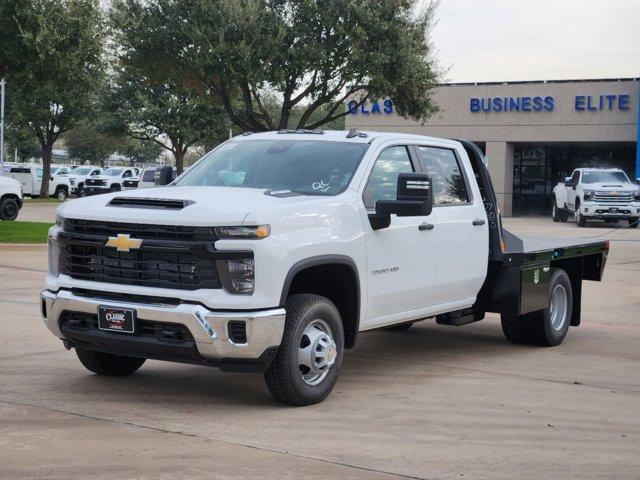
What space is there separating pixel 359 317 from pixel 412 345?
2707mm

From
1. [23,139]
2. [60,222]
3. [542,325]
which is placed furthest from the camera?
[23,139]

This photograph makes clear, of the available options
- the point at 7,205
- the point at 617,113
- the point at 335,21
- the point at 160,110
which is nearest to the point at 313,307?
the point at 7,205

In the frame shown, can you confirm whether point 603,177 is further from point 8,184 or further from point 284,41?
point 8,184

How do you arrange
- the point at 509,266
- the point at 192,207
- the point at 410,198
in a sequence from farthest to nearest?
the point at 509,266
the point at 410,198
the point at 192,207

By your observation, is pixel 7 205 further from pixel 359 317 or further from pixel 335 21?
pixel 359 317

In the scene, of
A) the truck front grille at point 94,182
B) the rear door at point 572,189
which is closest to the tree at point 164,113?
the truck front grille at point 94,182

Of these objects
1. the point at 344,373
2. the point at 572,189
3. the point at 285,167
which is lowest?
the point at 572,189

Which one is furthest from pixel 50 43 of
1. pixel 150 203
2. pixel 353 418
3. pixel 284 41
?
pixel 353 418

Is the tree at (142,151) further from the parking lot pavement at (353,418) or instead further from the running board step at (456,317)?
the parking lot pavement at (353,418)

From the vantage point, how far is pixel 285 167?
8180 millimetres

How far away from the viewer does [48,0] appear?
23500 mm

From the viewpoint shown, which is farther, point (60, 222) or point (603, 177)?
point (603, 177)

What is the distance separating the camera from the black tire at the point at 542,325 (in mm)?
10164

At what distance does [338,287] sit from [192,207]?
1.38 meters
